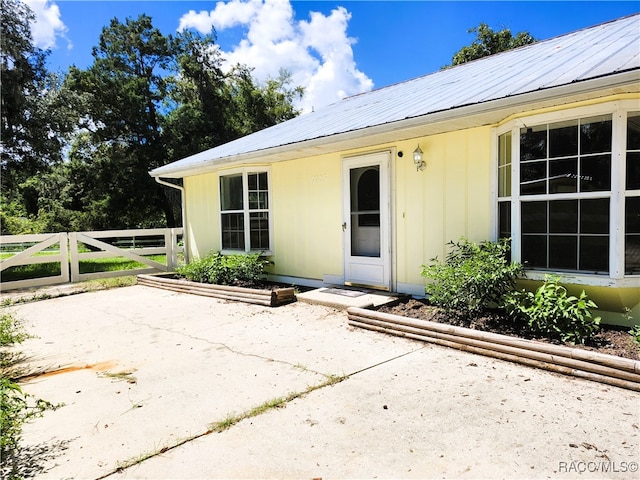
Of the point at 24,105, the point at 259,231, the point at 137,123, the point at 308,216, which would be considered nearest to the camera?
the point at 308,216

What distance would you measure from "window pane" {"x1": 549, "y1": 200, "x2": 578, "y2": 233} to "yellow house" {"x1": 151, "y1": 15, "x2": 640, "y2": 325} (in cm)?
1

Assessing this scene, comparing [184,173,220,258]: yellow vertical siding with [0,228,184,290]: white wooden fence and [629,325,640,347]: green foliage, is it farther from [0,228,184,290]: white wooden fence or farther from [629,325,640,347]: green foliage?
[629,325,640,347]: green foliage

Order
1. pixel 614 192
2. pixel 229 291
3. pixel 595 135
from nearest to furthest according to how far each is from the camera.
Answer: pixel 614 192 < pixel 595 135 < pixel 229 291

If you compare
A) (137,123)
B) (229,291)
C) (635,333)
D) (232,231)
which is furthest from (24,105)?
(635,333)

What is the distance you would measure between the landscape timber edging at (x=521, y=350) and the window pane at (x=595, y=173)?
177 centimetres

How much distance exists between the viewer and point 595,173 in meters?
4.29

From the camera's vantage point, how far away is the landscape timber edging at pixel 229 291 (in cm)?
656

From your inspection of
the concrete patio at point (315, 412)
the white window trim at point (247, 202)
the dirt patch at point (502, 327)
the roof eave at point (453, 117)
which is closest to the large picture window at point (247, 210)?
the white window trim at point (247, 202)

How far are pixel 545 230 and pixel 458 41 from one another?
73.4ft

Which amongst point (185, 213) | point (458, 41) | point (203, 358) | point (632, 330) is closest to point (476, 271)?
point (632, 330)

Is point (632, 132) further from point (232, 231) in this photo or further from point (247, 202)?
point (232, 231)

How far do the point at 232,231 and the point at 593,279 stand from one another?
22.9ft

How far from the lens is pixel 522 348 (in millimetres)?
A: 3764

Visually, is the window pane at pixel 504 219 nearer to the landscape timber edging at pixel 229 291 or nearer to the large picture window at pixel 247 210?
the landscape timber edging at pixel 229 291
